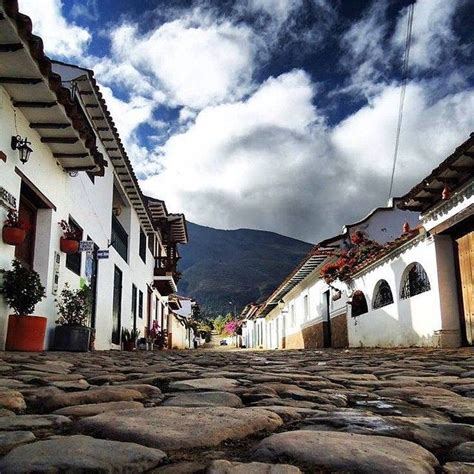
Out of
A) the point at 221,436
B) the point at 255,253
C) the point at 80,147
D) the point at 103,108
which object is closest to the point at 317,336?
the point at 103,108

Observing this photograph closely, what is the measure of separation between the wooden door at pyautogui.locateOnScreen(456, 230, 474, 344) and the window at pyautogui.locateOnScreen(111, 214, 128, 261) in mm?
8403

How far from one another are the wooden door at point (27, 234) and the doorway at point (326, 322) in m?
13.1

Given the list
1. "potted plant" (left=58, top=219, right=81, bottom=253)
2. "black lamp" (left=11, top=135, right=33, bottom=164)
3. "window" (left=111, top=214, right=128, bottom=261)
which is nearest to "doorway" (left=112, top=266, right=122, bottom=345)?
"window" (left=111, top=214, right=128, bottom=261)

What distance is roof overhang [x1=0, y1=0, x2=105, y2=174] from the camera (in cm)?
566

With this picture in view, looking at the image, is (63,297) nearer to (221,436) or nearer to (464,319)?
(464,319)

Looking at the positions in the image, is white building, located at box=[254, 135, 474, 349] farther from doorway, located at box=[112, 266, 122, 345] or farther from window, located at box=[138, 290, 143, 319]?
doorway, located at box=[112, 266, 122, 345]

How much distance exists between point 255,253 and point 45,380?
16953 cm

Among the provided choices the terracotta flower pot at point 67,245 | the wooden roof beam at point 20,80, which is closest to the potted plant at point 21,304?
the terracotta flower pot at point 67,245

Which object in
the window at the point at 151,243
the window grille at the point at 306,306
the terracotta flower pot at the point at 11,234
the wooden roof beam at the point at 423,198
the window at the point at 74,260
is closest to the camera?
the terracotta flower pot at the point at 11,234

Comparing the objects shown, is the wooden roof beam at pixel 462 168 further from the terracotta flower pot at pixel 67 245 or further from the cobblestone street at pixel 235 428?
the terracotta flower pot at pixel 67 245

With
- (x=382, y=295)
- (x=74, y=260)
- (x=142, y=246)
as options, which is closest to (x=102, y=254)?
(x=74, y=260)

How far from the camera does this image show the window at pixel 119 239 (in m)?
14.1

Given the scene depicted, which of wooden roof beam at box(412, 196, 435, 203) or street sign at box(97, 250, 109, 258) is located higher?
→ wooden roof beam at box(412, 196, 435, 203)

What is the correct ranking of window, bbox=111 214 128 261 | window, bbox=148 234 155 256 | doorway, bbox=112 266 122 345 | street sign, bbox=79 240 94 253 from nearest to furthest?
1. street sign, bbox=79 240 94 253
2. doorway, bbox=112 266 122 345
3. window, bbox=111 214 128 261
4. window, bbox=148 234 155 256
